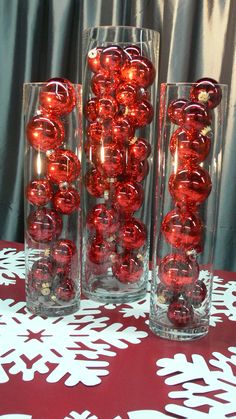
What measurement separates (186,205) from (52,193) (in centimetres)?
17

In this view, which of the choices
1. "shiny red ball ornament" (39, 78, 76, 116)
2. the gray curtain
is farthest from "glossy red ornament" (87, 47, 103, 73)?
the gray curtain

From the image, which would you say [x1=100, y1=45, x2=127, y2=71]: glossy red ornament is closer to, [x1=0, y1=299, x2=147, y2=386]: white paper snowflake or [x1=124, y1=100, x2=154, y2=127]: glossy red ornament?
[x1=124, y1=100, x2=154, y2=127]: glossy red ornament

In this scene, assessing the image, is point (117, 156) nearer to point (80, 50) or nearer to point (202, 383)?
point (202, 383)

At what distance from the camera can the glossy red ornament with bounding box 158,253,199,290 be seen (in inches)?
24.5

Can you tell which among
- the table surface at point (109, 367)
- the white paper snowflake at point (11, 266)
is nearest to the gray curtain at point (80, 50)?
the white paper snowflake at point (11, 266)

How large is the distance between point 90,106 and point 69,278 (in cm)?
23

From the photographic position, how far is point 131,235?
74cm

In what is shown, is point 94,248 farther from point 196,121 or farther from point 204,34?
point 204,34

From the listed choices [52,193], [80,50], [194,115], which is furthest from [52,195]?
[80,50]

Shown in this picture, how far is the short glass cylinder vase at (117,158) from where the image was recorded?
2.38ft

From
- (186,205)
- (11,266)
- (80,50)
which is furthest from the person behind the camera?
(80,50)

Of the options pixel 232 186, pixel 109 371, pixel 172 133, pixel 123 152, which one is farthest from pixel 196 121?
pixel 232 186

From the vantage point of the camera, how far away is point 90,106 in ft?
2.46

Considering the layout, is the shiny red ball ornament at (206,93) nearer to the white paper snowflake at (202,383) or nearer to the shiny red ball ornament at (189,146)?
the shiny red ball ornament at (189,146)
